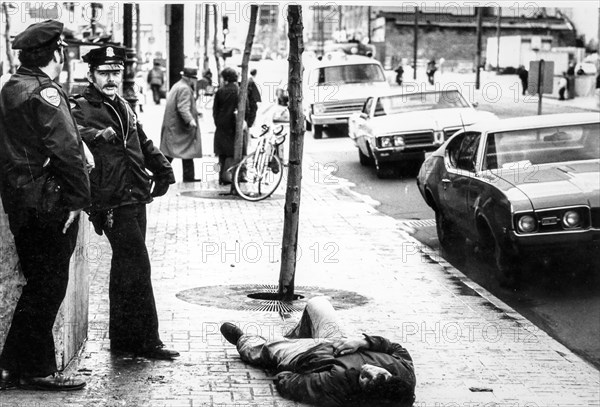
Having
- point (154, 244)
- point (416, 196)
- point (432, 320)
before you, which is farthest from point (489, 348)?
point (416, 196)

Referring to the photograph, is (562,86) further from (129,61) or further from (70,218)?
(70,218)

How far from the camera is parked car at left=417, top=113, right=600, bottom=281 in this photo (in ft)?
32.0

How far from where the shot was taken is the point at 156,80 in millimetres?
48188

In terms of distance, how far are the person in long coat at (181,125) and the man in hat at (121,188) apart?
9.58 metres

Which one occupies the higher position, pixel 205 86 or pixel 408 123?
pixel 408 123

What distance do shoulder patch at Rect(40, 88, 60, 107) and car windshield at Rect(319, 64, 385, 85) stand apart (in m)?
24.2

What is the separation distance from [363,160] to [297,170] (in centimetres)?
1331

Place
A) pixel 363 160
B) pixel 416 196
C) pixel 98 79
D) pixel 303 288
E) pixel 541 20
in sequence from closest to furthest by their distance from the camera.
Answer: pixel 98 79, pixel 303 288, pixel 416 196, pixel 363 160, pixel 541 20

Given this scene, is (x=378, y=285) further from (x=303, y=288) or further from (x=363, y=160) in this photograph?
(x=363, y=160)

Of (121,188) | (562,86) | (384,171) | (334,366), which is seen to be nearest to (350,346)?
(334,366)

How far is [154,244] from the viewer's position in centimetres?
1193

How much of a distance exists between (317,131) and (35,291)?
25.3 meters

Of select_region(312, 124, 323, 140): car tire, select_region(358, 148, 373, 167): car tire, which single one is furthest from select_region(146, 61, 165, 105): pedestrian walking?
select_region(358, 148, 373, 167): car tire

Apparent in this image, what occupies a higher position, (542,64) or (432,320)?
(542,64)
